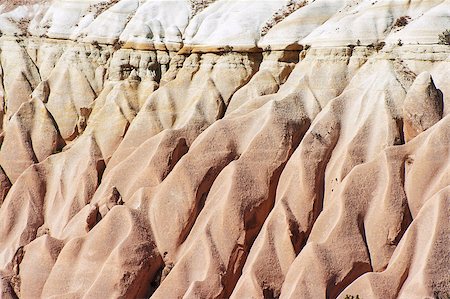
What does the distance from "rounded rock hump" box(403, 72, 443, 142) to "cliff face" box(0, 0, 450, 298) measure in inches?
2.1

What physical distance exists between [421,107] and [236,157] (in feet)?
18.7

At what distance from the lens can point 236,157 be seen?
26.3m

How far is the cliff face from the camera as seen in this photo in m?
Result: 22.6

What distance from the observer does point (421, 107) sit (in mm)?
24031


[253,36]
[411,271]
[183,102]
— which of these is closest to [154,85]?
[183,102]

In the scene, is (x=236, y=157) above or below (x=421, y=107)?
below

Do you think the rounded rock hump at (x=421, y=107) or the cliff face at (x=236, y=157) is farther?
the rounded rock hump at (x=421, y=107)

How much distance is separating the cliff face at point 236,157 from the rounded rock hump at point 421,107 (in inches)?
2.1

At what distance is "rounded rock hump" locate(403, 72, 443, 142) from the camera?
78.7ft

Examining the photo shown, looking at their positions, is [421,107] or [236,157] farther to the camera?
[236,157]

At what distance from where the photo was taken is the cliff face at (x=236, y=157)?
2259 cm

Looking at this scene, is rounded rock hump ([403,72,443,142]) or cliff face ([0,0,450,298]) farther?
rounded rock hump ([403,72,443,142])

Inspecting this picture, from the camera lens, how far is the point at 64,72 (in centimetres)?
3438

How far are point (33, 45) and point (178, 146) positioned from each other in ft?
39.3
